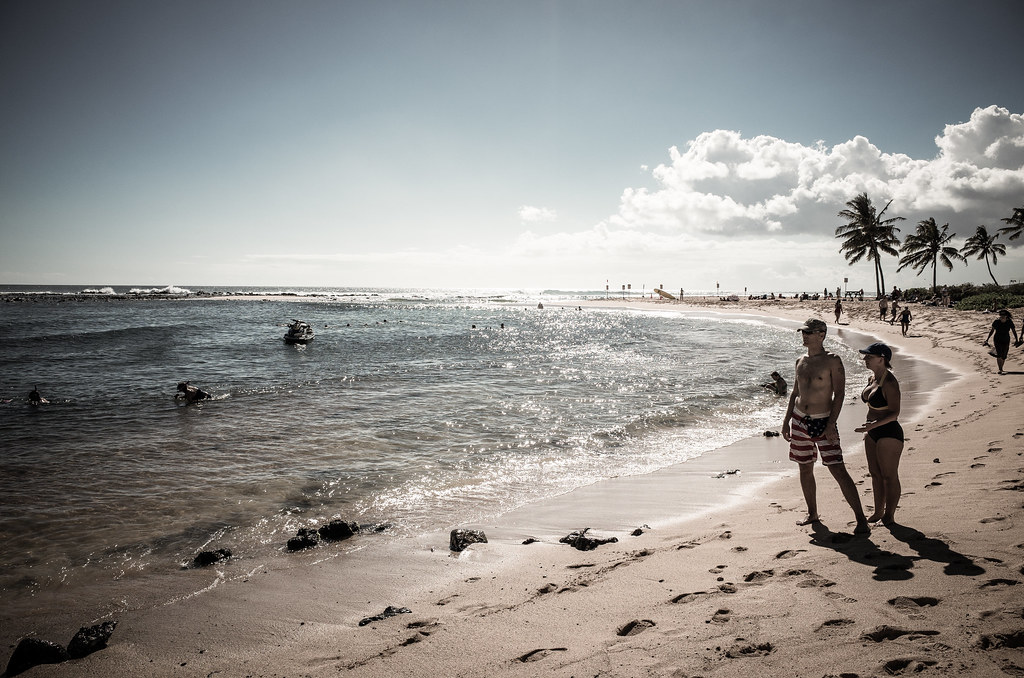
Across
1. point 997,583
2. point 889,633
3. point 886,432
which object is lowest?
point 889,633

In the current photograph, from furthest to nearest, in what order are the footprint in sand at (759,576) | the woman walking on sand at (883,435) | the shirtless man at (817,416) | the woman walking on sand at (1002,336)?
1. the woman walking on sand at (1002,336)
2. the shirtless man at (817,416)
3. the woman walking on sand at (883,435)
4. the footprint in sand at (759,576)

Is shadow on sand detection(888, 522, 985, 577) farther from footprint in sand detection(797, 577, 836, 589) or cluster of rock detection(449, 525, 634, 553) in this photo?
cluster of rock detection(449, 525, 634, 553)

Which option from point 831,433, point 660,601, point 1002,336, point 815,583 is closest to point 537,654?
point 660,601

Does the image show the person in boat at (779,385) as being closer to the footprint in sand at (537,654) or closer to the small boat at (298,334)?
the footprint in sand at (537,654)

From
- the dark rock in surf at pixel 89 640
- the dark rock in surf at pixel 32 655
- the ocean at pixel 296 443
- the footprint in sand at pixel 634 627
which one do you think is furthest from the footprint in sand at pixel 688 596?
the dark rock in surf at pixel 32 655

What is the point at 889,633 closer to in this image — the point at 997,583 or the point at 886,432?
the point at 997,583

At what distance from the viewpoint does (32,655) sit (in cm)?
375

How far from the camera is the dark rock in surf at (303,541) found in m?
5.80

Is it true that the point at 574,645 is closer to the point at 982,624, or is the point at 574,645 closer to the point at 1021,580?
the point at 982,624

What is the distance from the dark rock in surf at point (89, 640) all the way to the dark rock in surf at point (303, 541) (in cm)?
188

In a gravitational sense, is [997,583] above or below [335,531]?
above

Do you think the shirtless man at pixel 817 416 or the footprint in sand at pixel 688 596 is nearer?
the footprint in sand at pixel 688 596

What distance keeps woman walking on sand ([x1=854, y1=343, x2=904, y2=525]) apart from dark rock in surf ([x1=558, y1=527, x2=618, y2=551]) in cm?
295

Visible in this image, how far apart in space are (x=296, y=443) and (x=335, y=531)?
4.89 metres
